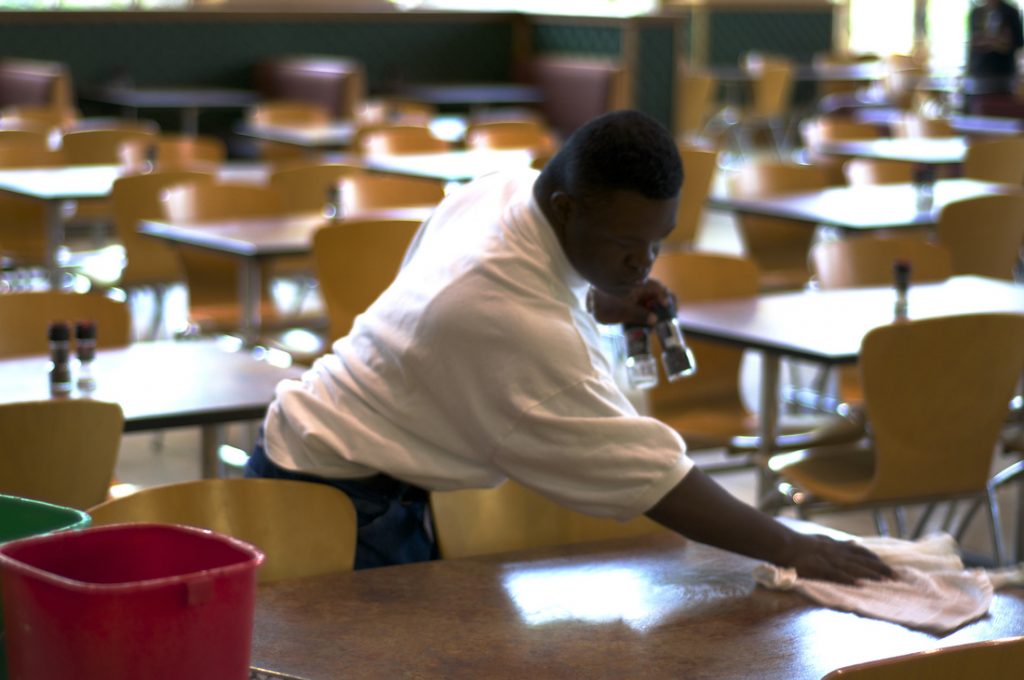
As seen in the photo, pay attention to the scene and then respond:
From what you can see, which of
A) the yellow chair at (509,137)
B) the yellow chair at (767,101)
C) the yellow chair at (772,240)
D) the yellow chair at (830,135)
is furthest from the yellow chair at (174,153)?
the yellow chair at (767,101)

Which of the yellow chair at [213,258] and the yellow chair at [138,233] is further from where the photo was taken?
the yellow chair at [138,233]

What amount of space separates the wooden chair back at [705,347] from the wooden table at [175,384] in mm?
1162

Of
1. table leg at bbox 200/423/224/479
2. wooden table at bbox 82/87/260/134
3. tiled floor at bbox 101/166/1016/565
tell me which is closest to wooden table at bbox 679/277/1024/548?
tiled floor at bbox 101/166/1016/565

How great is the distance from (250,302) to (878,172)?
301 cm

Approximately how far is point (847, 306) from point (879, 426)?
68 cm

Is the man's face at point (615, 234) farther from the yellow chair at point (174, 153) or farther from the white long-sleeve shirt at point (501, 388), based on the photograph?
the yellow chair at point (174, 153)

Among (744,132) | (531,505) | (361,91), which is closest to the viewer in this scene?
(531,505)

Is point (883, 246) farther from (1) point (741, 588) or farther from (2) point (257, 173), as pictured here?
(2) point (257, 173)

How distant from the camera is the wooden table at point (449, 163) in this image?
6.88m

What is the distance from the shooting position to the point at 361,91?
36.6 ft

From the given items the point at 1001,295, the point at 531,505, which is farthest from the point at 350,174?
the point at 531,505

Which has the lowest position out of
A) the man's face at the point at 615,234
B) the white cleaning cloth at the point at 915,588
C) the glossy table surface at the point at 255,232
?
the glossy table surface at the point at 255,232

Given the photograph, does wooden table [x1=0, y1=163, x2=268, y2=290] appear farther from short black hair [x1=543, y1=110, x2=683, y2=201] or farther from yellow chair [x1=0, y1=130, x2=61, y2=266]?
short black hair [x1=543, y1=110, x2=683, y2=201]

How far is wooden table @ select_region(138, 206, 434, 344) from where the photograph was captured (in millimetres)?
4793
